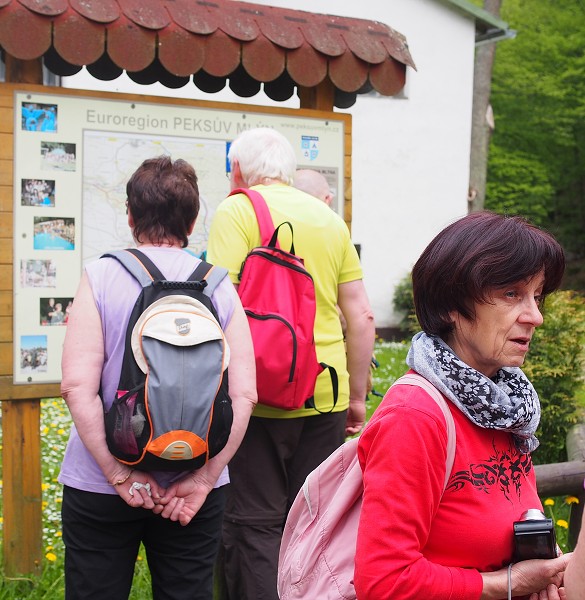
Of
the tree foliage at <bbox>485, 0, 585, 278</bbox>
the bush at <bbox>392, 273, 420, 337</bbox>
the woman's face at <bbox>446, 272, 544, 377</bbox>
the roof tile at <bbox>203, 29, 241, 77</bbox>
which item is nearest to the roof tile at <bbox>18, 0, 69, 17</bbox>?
the roof tile at <bbox>203, 29, 241, 77</bbox>

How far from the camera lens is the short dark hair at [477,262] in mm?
1833

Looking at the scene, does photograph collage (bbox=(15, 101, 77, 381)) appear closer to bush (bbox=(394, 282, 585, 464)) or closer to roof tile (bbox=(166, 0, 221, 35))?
roof tile (bbox=(166, 0, 221, 35))

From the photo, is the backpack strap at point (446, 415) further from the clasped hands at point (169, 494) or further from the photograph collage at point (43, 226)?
the photograph collage at point (43, 226)

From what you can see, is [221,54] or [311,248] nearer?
[311,248]

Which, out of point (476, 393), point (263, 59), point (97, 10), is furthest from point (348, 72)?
point (476, 393)

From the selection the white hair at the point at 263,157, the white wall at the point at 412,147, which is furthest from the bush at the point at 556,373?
the white wall at the point at 412,147

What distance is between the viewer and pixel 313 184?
432cm

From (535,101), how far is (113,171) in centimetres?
2154

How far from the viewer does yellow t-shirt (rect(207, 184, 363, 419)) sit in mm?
3375

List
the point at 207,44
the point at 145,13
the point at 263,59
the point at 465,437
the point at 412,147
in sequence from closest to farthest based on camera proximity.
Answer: the point at 465,437 < the point at 145,13 < the point at 207,44 < the point at 263,59 < the point at 412,147

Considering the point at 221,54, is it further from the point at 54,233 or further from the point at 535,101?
the point at 535,101

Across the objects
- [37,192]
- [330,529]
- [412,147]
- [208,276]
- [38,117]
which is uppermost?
[412,147]

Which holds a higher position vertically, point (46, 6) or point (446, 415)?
point (46, 6)

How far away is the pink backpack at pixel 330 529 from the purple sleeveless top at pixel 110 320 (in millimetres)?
884
